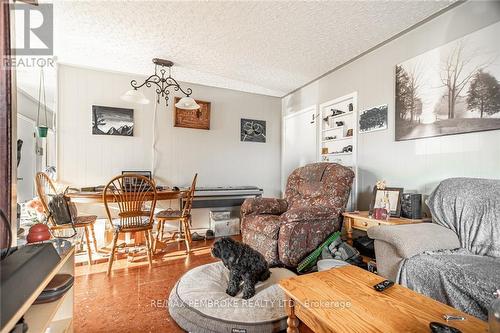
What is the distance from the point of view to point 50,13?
6.35 ft

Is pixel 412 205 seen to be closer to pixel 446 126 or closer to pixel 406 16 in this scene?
pixel 446 126

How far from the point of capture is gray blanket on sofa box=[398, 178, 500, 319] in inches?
43.7

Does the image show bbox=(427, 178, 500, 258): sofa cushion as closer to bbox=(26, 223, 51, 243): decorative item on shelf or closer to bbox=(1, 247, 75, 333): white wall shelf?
bbox=(1, 247, 75, 333): white wall shelf

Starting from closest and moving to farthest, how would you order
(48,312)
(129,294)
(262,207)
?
(48,312) → (129,294) → (262,207)

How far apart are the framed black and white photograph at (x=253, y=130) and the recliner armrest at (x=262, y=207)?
5.24 ft

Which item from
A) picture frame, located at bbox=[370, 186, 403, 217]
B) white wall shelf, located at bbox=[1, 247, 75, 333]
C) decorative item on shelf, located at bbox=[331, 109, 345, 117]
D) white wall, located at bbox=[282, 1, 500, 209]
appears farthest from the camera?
decorative item on shelf, located at bbox=[331, 109, 345, 117]

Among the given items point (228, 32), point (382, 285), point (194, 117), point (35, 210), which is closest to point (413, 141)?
point (382, 285)

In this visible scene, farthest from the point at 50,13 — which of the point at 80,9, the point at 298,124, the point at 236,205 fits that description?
the point at 298,124

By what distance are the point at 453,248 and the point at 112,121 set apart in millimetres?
3879

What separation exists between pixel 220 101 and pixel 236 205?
1760mm

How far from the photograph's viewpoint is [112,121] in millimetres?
3141

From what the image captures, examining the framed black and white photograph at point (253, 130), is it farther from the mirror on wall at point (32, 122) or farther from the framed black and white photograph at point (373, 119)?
the mirror on wall at point (32, 122)

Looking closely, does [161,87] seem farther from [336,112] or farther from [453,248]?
[453,248]

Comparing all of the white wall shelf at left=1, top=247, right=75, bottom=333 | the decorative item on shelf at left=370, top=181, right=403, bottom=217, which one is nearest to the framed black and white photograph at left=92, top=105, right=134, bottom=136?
the white wall shelf at left=1, top=247, right=75, bottom=333
